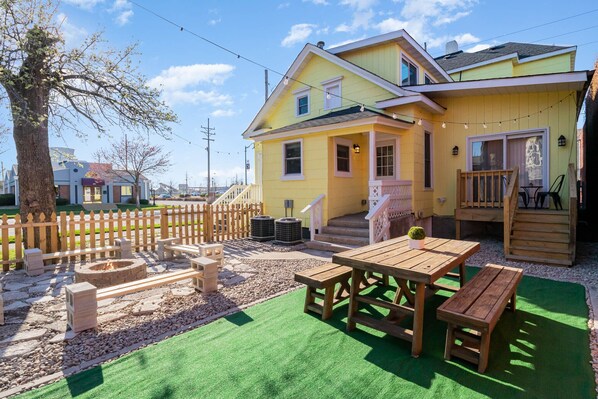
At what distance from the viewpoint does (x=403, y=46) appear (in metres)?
10.1

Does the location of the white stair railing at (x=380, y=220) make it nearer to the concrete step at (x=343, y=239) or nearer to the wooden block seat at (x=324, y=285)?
the concrete step at (x=343, y=239)

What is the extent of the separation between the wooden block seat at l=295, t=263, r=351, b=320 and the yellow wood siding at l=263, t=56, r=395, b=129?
709cm

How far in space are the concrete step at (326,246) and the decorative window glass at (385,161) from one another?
3295 millimetres

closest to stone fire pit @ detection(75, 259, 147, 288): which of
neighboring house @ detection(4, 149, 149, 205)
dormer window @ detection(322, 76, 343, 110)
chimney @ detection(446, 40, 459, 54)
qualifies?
dormer window @ detection(322, 76, 343, 110)

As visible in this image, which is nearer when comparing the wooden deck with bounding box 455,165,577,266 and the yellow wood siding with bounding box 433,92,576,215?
the wooden deck with bounding box 455,165,577,266

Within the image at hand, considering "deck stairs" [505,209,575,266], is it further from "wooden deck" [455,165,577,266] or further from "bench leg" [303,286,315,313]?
"bench leg" [303,286,315,313]

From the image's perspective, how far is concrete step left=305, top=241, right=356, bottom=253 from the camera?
24.8ft

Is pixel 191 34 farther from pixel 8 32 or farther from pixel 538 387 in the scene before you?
pixel 538 387

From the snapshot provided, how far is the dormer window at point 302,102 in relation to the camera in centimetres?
1166

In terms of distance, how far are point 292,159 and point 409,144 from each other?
11.6 ft

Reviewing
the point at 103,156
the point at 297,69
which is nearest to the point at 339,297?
the point at 297,69

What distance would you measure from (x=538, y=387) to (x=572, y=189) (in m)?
5.56

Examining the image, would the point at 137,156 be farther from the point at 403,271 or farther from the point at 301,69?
the point at 403,271

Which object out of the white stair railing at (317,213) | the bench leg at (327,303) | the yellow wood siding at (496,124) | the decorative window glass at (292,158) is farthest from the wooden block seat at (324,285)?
the yellow wood siding at (496,124)
